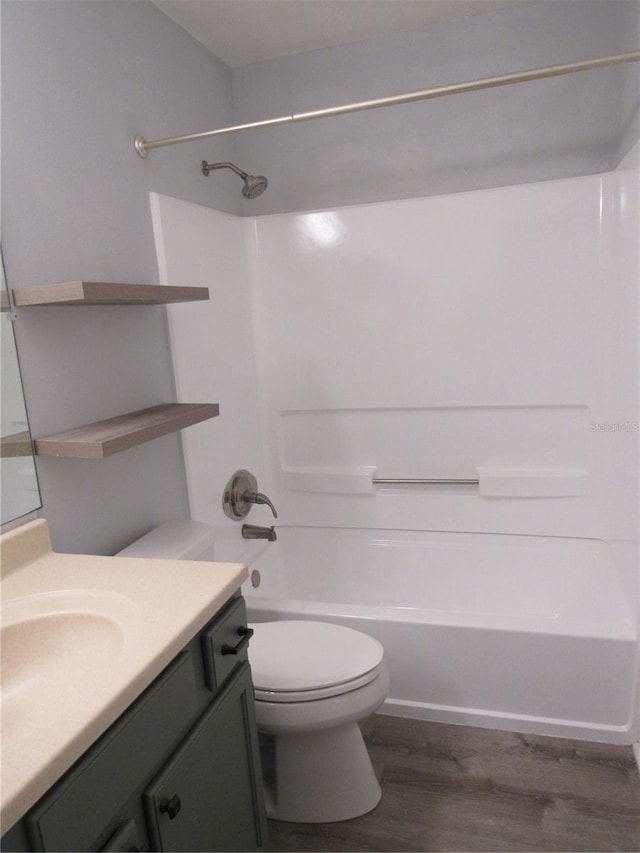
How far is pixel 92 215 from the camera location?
166 cm

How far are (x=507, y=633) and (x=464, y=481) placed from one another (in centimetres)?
78

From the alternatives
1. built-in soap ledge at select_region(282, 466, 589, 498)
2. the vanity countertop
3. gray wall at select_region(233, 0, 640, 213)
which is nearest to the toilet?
the vanity countertop

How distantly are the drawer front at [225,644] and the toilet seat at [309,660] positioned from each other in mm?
276

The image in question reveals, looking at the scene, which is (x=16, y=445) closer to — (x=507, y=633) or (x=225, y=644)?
(x=225, y=644)

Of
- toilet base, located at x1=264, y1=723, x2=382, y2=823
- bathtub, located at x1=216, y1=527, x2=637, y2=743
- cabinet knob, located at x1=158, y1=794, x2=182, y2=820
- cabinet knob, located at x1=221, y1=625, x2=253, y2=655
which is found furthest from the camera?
bathtub, located at x1=216, y1=527, x2=637, y2=743

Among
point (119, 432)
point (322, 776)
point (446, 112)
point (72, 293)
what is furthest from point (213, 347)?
point (322, 776)

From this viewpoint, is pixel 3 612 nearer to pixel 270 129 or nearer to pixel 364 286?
pixel 364 286

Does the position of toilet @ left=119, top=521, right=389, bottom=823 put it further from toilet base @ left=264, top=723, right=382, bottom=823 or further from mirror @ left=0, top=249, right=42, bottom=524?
mirror @ left=0, top=249, right=42, bottom=524

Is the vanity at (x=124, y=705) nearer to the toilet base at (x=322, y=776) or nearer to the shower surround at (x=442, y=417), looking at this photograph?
the toilet base at (x=322, y=776)

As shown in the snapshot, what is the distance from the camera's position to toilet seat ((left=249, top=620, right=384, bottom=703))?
4.99 ft

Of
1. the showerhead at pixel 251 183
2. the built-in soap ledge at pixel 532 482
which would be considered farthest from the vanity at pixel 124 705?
the built-in soap ledge at pixel 532 482

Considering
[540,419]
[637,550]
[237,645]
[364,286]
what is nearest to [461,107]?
[364,286]

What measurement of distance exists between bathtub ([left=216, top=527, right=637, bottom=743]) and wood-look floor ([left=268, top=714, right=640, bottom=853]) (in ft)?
0.27

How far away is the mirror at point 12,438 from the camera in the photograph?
1369 millimetres
